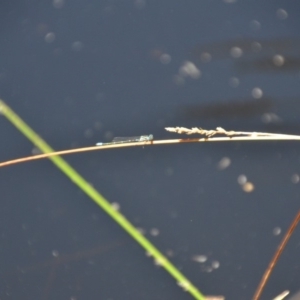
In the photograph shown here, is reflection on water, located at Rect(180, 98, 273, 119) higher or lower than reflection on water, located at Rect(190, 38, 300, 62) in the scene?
lower

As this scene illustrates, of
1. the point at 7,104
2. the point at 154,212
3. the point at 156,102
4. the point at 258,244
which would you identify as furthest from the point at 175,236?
the point at 7,104

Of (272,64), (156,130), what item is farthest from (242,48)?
(156,130)

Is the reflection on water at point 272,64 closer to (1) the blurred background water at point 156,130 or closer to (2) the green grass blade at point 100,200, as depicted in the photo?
(1) the blurred background water at point 156,130

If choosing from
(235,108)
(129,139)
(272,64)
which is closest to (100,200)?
(129,139)

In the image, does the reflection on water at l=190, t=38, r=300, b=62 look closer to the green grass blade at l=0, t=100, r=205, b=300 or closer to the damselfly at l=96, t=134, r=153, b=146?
the damselfly at l=96, t=134, r=153, b=146

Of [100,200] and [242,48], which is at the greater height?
[242,48]

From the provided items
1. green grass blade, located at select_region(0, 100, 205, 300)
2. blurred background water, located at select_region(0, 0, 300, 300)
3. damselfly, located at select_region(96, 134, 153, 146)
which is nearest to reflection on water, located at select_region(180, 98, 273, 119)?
blurred background water, located at select_region(0, 0, 300, 300)

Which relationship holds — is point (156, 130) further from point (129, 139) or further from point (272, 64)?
point (272, 64)
